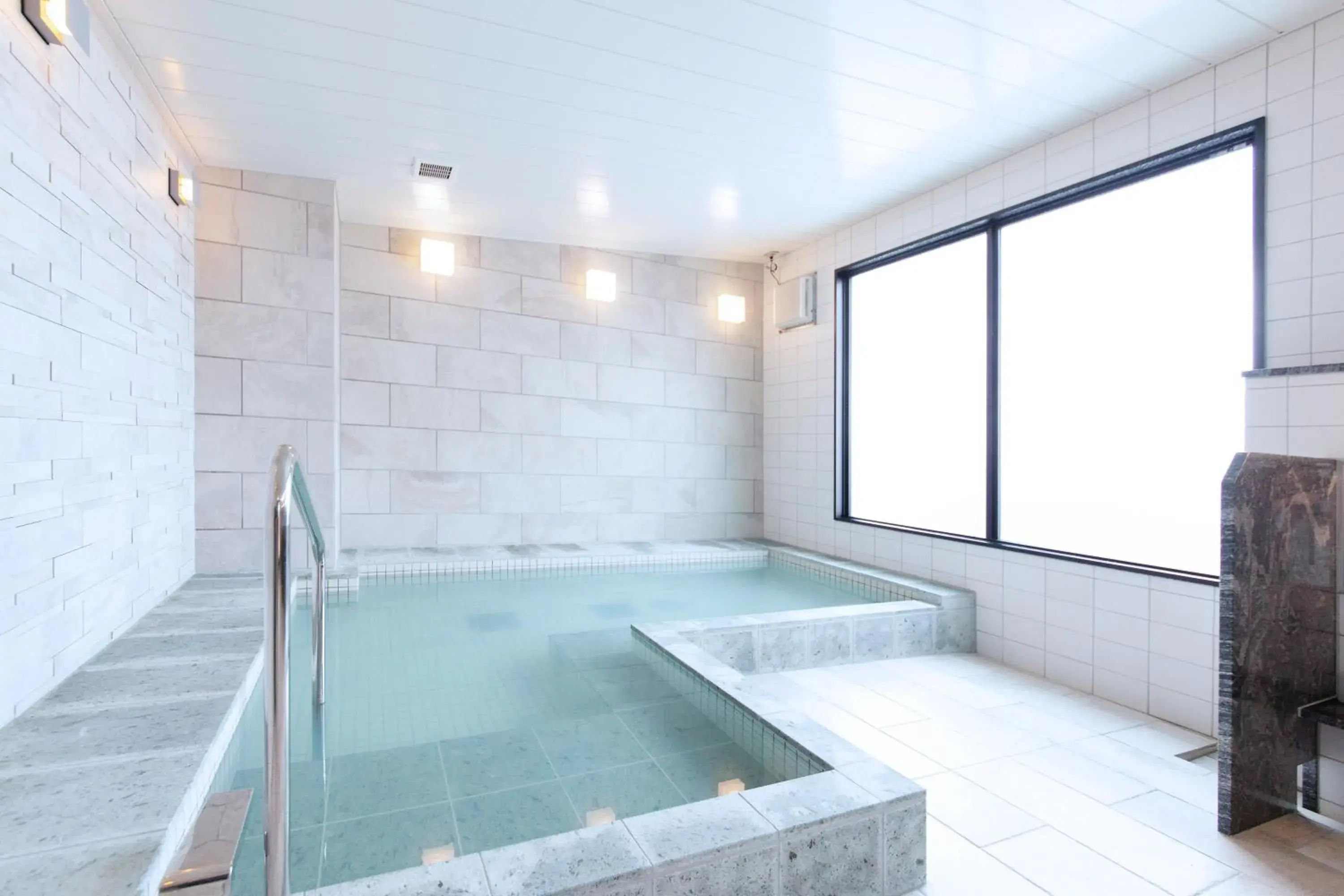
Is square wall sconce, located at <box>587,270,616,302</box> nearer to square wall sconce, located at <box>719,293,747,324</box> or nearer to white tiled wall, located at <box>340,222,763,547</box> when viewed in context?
white tiled wall, located at <box>340,222,763,547</box>

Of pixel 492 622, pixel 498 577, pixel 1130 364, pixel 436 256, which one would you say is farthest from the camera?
pixel 436 256

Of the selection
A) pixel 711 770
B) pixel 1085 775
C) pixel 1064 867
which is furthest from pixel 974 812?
pixel 711 770

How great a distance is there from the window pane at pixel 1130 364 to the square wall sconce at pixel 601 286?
9.85 feet

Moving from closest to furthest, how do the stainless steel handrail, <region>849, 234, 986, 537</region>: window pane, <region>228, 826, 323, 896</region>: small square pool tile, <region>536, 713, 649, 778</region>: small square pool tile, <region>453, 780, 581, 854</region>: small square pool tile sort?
the stainless steel handrail → <region>228, 826, 323, 896</region>: small square pool tile → <region>453, 780, 581, 854</region>: small square pool tile → <region>536, 713, 649, 778</region>: small square pool tile → <region>849, 234, 986, 537</region>: window pane

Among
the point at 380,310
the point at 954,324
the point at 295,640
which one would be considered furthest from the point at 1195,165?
the point at 380,310

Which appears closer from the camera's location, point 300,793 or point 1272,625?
point 300,793

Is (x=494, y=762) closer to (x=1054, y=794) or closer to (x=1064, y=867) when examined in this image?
(x=1064, y=867)

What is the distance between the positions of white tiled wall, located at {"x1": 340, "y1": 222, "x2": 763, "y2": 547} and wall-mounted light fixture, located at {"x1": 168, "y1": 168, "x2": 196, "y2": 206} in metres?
1.35

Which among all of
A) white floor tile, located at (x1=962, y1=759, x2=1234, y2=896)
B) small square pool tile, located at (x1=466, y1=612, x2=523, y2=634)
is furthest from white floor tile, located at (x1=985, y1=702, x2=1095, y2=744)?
small square pool tile, located at (x1=466, y1=612, x2=523, y2=634)

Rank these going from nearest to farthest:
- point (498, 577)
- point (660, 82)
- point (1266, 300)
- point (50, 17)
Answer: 1. point (50, 17)
2. point (1266, 300)
3. point (660, 82)
4. point (498, 577)

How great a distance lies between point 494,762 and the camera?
216 centimetres

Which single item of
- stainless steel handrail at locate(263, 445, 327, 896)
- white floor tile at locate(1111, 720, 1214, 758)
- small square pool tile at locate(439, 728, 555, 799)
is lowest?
white floor tile at locate(1111, 720, 1214, 758)

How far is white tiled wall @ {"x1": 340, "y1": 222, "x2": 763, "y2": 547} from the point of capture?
16.9ft

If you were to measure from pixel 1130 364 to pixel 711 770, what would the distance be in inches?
106
